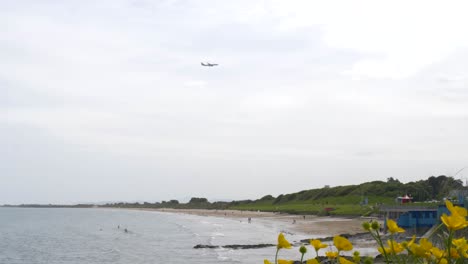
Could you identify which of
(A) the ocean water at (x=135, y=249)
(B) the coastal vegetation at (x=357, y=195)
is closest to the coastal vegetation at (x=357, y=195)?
(B) the coastal vegetation at (x=357, y=195)

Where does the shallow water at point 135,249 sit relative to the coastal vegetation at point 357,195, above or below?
below

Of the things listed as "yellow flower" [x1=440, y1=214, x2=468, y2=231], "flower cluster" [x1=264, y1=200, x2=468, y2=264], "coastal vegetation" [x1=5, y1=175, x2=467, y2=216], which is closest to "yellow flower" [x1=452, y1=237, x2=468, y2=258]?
"flower cluster" [x1=264, y1=200, x2=468, y2=264]

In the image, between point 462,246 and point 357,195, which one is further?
point 357,195

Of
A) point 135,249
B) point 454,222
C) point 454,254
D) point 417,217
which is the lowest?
point 135,249

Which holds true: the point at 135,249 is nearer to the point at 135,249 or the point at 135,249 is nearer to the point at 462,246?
the point at 135,249

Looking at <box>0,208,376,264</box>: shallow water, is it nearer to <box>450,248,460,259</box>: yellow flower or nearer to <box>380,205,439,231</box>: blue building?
<box>380,205,439,231</box>: blue building

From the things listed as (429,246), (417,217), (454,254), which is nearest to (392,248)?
(429,246)

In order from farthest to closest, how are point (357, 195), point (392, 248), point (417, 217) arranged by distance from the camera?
point (357, 195) < point (417, 217) < point (392, 248)

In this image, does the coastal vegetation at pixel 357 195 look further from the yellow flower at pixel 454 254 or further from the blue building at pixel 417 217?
the yellow flower at pixel 454 254

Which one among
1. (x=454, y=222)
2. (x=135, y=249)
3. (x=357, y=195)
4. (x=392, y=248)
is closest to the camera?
(x=454, y=222)

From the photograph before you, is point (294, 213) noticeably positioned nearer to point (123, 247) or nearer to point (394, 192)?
point (394, 192)

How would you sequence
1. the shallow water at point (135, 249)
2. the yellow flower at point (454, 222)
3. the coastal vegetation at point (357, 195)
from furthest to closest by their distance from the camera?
the coastal vegetation at point (357, 195), the shallow water at point (135, 249), the yellow flower at point (454, 222)

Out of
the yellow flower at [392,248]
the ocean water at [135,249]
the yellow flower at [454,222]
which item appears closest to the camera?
the yellow flower at [454,222]

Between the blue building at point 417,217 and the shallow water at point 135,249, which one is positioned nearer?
the blue building at point 417,217
